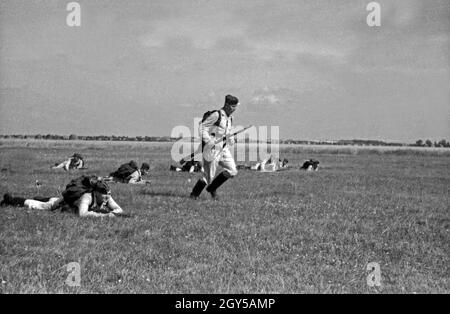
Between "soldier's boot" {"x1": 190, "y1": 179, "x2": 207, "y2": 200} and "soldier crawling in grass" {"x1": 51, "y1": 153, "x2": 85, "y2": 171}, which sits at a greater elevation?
"soldier crawling in grass" {"x1": 51, "y1": 153, "x2": 85, "y2": 171}

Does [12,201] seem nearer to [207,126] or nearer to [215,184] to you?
[215,184]

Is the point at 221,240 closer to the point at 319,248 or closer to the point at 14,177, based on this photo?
the point at 319,248

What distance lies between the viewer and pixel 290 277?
759 centimetres

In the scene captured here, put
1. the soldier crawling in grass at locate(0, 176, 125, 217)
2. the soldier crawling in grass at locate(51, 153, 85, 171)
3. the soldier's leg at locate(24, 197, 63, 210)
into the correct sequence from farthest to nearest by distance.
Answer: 1. the soldier crawling in grass at locate(51, 153, 85, 171)
2. the soldier's leg at locate(24, 197, 63, 210)
3. the soldier crawling in grass at locate(0, 176, 125, 217)

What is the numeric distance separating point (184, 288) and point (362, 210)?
898 cm

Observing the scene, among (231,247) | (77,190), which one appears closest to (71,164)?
(77,190)

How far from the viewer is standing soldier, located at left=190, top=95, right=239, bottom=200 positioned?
53.0 feet

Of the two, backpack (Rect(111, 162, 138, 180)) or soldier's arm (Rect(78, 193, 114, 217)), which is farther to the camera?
backpack (Rect(111, 162, 138, 180))

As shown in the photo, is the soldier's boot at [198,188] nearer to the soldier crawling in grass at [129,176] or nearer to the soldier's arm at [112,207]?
the soldier's arm at [112,207]

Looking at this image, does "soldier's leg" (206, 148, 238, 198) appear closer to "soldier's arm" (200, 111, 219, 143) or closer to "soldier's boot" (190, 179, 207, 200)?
"soldier's boot" (190, 179, 207, 200)

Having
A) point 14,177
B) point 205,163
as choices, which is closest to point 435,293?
point 205,163

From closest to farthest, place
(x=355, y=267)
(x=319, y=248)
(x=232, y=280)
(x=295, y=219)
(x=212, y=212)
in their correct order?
(x=232, y=280) < (x=355, y=267) < (x=319, y=248) < (x=295, y=219) < (x=212, y=212)

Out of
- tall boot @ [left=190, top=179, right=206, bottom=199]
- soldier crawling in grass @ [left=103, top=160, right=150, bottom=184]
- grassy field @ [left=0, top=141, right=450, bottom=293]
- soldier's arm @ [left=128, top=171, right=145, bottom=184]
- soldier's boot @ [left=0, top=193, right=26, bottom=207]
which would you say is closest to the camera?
grassy field @ [left=0, top=141, right=450, bottom=293]

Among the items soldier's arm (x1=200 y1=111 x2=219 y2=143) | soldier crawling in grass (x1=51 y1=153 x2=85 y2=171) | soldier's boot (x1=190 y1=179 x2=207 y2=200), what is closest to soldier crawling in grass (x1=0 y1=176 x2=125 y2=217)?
soldier's boot (x1=190 y1=179 x2=207 y2=200)
